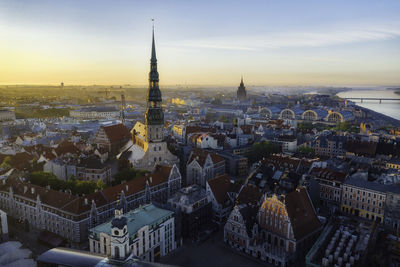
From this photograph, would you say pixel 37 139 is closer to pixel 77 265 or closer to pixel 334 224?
pixel 77 265

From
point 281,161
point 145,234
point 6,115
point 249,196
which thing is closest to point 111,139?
point 281,161

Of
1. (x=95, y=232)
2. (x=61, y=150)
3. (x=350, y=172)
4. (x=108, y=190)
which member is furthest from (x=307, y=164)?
(x=61, y=150)

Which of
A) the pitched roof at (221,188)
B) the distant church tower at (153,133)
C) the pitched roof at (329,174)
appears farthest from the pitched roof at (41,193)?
the pitched roof at (329,174)

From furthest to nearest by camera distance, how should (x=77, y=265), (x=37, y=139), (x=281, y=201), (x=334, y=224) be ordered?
(x=37, y=139), (x=334, y=224), (x=281, y=201), (x=77, y=265)

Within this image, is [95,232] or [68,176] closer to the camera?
[95,232]

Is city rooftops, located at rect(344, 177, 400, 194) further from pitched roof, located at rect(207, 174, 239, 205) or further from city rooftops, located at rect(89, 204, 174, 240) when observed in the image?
city rooftops, located at rect(89, 204, 174, 240)

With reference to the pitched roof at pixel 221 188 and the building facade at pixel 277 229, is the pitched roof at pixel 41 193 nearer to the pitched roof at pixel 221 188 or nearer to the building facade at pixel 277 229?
the pitched roof at pixel 221 188

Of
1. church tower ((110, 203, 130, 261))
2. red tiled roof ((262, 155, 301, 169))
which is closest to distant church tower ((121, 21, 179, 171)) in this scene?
red tiled roof ((262, 155, 301, 169))
